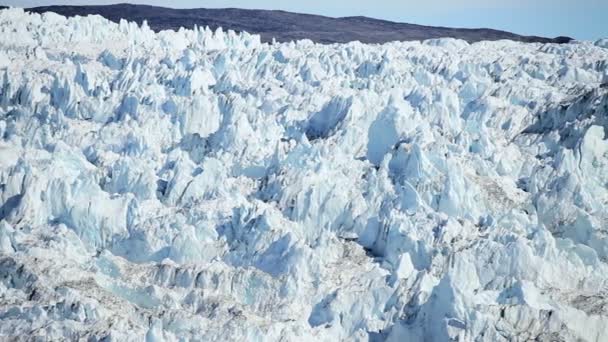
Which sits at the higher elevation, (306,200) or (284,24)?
(284,24)

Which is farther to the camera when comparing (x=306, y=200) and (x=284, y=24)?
(x=284, y=24)

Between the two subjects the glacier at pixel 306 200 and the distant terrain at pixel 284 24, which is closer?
the glacier at pixel 306 200

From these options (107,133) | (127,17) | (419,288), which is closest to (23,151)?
(107,133)

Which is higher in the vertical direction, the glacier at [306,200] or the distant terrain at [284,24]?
the distant terrain at [284,24]

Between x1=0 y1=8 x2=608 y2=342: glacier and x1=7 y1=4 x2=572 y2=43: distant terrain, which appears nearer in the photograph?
x1=0 y1=8 x2=608 y2=342: glacier

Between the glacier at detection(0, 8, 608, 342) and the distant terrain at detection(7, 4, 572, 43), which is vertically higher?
the distant terrain at detection(7, 4, 572, 43)
